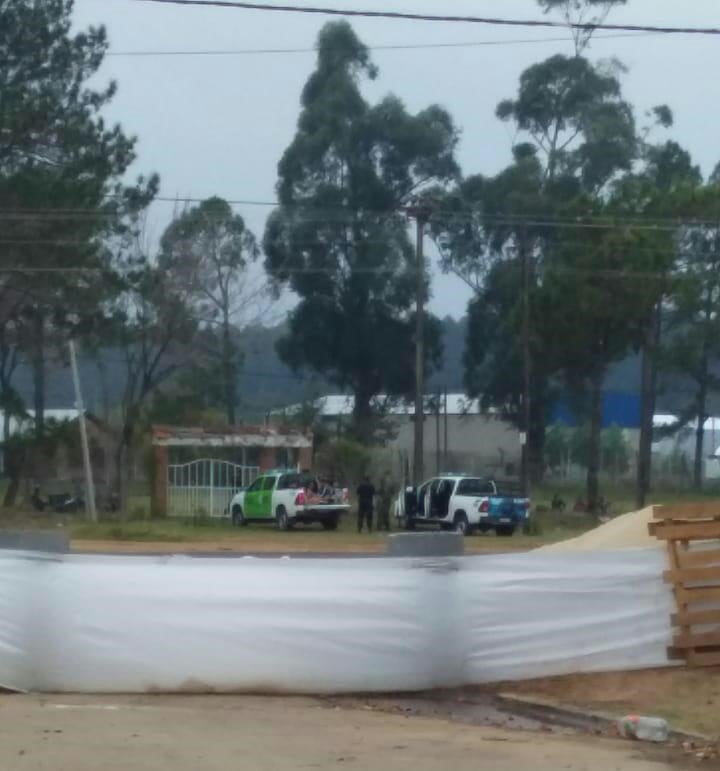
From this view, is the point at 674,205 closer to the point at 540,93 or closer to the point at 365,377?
the point at 540,93

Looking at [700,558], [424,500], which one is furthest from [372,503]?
[700,558]

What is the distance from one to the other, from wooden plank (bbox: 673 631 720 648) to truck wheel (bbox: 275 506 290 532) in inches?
1306

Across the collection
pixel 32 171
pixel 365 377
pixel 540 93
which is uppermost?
pixel 540 93

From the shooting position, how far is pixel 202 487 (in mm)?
53469

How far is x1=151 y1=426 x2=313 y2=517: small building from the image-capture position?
5247 cm

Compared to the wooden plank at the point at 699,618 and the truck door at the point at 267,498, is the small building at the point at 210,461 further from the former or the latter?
the wooden plank at the point at 699,618

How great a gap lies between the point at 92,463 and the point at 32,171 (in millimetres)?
21248

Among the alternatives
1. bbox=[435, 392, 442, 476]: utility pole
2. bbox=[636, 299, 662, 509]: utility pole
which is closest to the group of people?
bbox=[636, 299, 662, 509]: utility pole

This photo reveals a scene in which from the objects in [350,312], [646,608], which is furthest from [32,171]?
[646,608]

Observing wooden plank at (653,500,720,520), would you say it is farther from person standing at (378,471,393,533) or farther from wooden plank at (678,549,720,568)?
person standing at (378,471,393,533)

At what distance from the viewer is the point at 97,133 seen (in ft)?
154

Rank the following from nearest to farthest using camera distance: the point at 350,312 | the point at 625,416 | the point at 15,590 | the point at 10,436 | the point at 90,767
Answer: the point at 90,767
the point at 15,590
the point at 10,436
the point at 350,312
the point at 625,416

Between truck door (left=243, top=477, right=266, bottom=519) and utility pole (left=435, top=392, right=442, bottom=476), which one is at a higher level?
utility pole (left=435, top=392, right=442, bottom=476)

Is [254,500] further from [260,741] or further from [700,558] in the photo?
[260,741]
